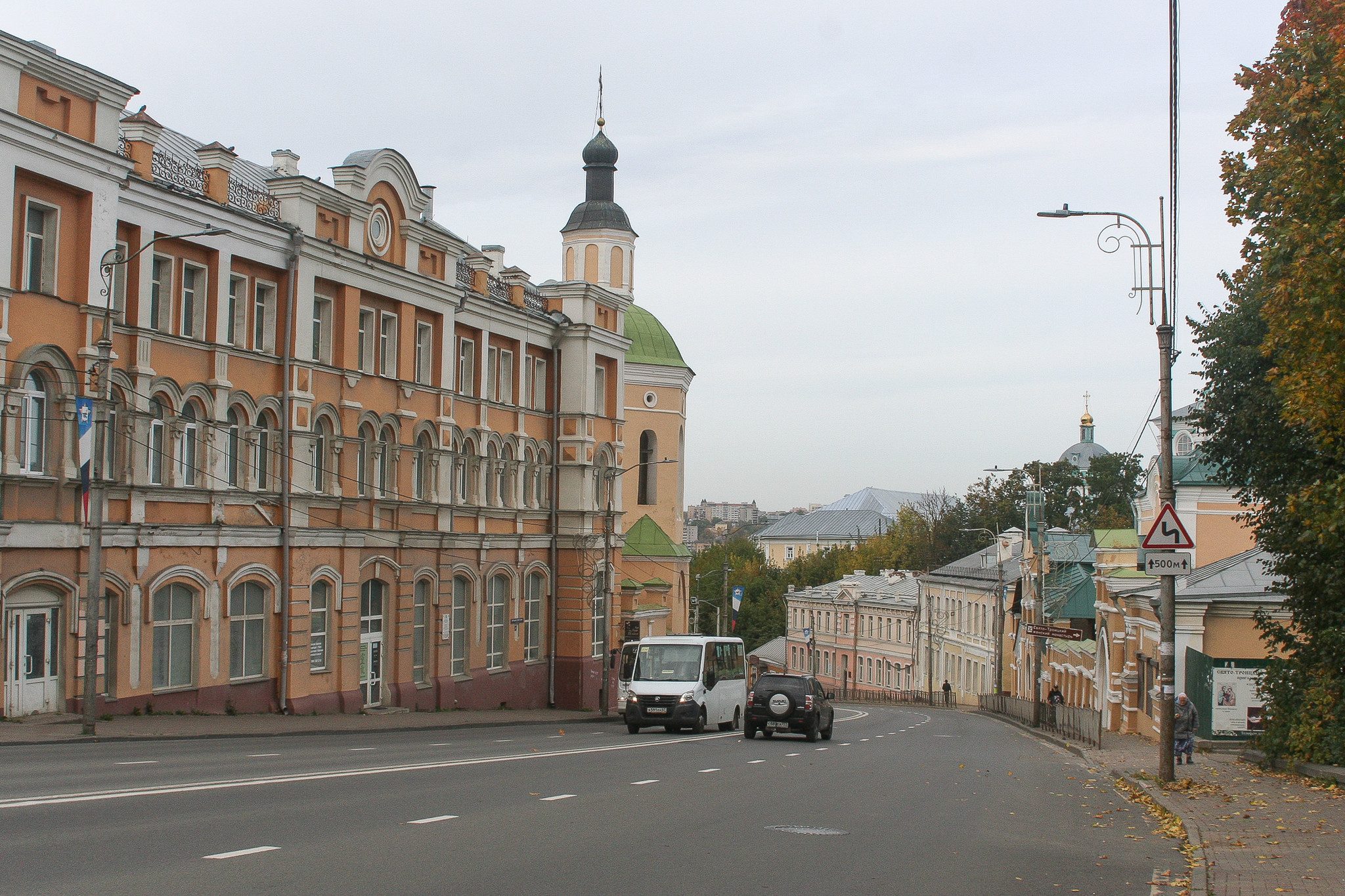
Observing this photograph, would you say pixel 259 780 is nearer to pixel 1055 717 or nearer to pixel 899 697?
pixel 1055 717

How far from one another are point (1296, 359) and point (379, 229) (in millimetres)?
24182

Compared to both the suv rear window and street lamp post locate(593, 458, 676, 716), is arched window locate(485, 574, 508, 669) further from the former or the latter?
the suv rear window

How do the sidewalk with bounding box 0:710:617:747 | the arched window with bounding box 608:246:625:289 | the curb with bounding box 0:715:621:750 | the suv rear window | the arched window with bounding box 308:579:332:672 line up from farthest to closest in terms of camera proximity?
the arched window with bounding box 608:246:625:289 < the arched window with bounding box 308:579:332:672 < the suv rear window < the sidewalk with bounding box 0:710:617:747 < the curb with bounding box 0:715:621:750

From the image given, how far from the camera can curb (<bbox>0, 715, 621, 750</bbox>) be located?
20.5 meters

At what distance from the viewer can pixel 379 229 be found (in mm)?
35156

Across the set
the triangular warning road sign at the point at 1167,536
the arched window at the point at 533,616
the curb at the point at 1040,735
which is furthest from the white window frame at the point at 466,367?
the triangular warning road sign at the point at 1167,536

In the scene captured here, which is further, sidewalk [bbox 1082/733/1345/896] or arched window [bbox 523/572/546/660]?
arched window [bbox 523/572/546/660]

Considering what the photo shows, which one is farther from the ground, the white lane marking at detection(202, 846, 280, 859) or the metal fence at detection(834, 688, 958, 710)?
the white lane marking at detection(202, 846, 280, 859)

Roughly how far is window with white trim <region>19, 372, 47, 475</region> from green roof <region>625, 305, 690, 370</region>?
37.8 metres

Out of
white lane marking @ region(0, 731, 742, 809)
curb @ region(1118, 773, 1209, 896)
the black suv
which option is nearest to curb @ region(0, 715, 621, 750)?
white lane marking @ region(0, 731, 742, 809)

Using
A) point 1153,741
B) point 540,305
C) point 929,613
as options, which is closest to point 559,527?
point 540,305

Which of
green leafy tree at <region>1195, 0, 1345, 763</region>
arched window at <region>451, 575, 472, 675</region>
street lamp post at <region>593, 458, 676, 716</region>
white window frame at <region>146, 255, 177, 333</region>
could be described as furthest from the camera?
street lamp post at <region>593, 458, 676, 716</region>

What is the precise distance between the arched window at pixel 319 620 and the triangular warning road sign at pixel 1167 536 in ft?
66.1

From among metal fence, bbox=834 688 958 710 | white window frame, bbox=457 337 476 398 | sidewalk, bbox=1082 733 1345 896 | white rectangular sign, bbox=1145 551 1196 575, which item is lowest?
metal fence, bbox=834 688 958 710
